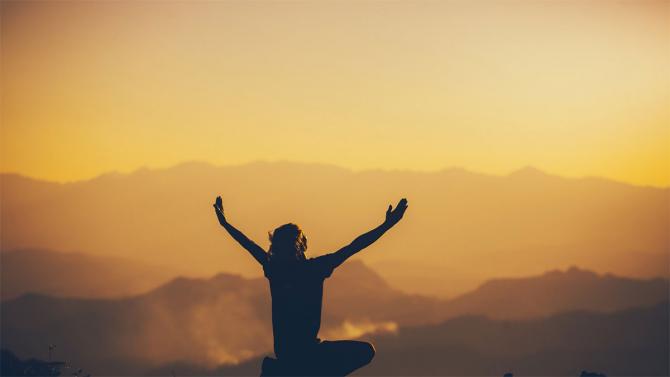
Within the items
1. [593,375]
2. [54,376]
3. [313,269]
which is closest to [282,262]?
[313,269]

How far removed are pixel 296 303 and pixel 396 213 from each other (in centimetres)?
217

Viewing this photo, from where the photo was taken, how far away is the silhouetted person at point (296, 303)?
2417 cm

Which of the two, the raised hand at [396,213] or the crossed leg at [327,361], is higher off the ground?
the raised hand at [396,213]

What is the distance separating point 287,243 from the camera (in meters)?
24.5

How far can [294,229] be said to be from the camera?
80.4 feet

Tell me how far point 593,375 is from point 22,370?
14360 millimetres

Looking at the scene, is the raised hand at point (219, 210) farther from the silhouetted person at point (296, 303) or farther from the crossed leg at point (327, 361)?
the crossed leg at point (327, 361)

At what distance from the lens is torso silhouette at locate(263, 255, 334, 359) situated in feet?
80.1

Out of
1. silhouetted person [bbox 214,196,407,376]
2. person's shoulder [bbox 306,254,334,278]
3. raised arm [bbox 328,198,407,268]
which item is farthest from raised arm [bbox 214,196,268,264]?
raised arm [bbox 328,198,407,268]

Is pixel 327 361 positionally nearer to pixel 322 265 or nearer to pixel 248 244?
pixel 322 265

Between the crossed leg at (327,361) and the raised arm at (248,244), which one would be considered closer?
the crossed leg at (327,361)

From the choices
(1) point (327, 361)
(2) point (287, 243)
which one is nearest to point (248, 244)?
(2) point (287, 243)

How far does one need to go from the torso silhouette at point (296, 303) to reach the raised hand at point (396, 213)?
1.30 metres

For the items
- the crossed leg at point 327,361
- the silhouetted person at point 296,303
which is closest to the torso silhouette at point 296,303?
the silhouetted person at point 296,303
